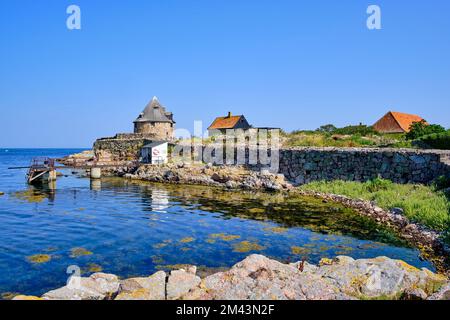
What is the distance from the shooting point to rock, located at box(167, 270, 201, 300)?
7.63m

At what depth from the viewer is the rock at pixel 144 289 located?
744cm

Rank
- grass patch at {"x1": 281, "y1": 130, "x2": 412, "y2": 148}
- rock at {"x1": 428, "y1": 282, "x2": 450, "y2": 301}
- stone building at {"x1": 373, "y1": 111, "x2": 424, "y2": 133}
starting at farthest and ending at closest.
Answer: stone building at {"x1": 373, "y1": 111, "x2": 424, "y2": 133} < grass patch at {"x1": 281, "y1": 130, "x2": 412, "y2": 148} < rock at {"x1": 428, "y1": 282, "x2": 450, "y2": 301}

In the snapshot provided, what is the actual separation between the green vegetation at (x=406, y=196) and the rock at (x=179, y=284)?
35.4 feet

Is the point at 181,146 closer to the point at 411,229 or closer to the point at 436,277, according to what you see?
the point at 411,229

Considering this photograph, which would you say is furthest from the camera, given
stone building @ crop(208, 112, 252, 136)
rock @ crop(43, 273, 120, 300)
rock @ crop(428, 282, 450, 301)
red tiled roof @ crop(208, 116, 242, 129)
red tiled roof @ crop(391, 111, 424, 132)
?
red tiled roof @ crop(208, 116, 242, 129)

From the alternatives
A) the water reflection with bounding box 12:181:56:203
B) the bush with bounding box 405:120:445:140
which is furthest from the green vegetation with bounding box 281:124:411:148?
the water reflection with bounding box 12:181:56:203

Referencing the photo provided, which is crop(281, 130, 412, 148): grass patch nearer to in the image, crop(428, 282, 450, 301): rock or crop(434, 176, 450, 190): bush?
crop(434, 176, 450, 190): bush

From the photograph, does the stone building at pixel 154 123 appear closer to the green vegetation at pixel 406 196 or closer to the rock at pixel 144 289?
the green vegetation at pixel 406 196

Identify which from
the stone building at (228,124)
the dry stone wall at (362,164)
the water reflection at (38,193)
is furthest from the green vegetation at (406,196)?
the stone building at (228,124)

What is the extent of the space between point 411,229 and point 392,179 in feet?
38.2

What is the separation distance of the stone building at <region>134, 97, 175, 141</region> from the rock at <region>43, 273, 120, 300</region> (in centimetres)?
4725

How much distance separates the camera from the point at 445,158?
22812 millimetres

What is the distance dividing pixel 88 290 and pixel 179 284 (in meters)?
1.99
